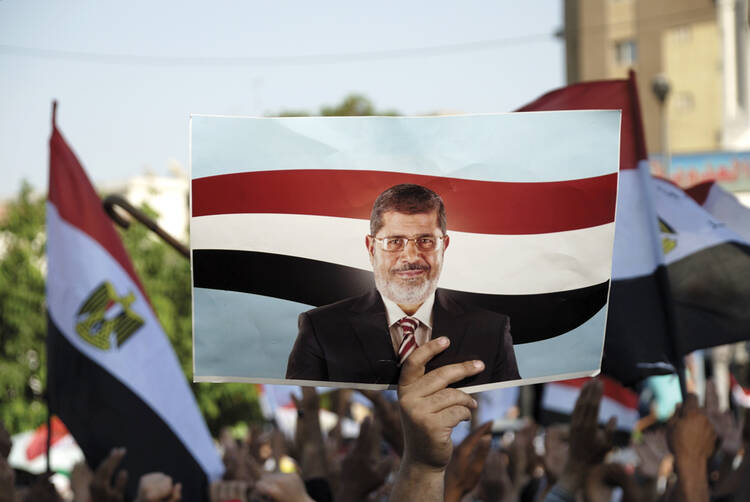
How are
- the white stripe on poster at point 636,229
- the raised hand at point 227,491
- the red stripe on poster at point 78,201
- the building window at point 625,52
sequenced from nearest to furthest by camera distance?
the raised hand at point 227,491, the white stripe on poster at point 636,229, the red stripe on poster at point 78,201, the building window at point 625,52

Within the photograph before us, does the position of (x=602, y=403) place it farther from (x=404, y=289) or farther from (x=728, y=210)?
(x=404, y=289)

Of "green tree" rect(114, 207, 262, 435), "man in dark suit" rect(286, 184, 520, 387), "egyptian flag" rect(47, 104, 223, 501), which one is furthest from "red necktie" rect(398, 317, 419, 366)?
"green tree" rect(114, 207, 262, 435)

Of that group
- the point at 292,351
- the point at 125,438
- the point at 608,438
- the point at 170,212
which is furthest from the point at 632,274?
the point at 170,212

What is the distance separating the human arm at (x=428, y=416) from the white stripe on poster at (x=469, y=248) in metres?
0.23

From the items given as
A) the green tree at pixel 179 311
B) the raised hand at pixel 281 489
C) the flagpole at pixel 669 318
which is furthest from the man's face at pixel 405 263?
the green tree at pixel 179 311

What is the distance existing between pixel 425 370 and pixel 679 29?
153 feet

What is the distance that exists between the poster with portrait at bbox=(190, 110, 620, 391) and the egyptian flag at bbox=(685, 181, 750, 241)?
2942 mm

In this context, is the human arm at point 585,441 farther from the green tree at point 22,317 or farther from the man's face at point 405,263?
the green tree at point 22,317

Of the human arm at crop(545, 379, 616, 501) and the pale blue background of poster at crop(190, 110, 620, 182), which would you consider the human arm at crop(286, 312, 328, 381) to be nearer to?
the pale blue background of poster at crop(190, 110, 620, 182)

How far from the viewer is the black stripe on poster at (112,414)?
5.41 m

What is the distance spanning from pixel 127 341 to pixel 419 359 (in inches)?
127

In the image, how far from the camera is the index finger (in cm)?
275

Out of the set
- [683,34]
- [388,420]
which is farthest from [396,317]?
[683,34]

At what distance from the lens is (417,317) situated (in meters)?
2.79
